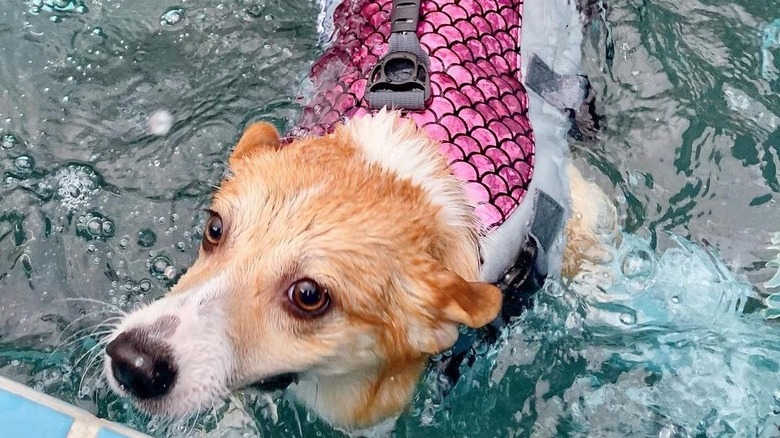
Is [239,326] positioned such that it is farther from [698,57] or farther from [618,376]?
[698,57]

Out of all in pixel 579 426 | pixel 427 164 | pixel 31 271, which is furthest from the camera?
pixel 31 271

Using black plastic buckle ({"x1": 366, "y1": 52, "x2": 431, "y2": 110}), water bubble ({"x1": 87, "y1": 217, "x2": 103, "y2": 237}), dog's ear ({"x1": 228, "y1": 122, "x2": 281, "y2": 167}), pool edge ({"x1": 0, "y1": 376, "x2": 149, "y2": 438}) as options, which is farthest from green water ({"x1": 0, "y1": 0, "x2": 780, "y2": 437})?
black plastic buckle ({"x1": 366, "y1": 52, "x2": 431, "y2": 110})

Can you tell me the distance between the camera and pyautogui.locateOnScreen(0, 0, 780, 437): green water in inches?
126

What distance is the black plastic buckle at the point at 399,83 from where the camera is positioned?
9.21ft

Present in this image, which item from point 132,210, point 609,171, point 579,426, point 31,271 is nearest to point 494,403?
point 579,426

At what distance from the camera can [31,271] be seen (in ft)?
11.6

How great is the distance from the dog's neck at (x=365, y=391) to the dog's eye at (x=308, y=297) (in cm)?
33

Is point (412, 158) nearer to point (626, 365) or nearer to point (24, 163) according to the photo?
point (626, 365)

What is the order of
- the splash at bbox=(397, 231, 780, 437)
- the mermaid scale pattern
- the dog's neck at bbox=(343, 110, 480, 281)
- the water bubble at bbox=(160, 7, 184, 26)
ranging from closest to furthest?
the dog's neck at bbox=(343, 110, 480, 281) < the mermaid scale pattern < the splash at bbox=(397, 231, 780, 437) < the water bubble at bbox=(160, 7, 184, 26)

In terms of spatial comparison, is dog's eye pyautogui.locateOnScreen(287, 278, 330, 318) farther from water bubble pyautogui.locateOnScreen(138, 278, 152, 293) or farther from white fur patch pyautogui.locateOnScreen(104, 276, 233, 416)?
water bubble pyautogui.locateOnScreen(138, 278, 152, 293)

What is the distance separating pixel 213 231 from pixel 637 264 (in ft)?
6.46

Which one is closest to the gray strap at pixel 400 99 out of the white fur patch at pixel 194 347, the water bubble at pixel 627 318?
the white fur patch at pixel 194 347

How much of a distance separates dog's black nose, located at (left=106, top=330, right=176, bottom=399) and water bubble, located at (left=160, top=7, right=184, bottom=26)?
8.96ft

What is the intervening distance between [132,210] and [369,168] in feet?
5.89
